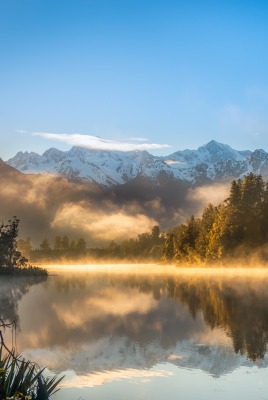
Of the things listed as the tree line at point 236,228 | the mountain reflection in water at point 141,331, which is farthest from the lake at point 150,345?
the tree line at point 236,228

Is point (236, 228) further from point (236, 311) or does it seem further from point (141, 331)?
point (141, 331)

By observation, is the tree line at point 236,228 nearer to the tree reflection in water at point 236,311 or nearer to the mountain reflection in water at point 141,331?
the tree reflection in water at point 236,311

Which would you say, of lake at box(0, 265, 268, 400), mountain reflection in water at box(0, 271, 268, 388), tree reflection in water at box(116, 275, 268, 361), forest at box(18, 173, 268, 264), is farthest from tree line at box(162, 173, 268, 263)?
lake at box(0, 265, 268, 400)

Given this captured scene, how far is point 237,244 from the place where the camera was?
453ft

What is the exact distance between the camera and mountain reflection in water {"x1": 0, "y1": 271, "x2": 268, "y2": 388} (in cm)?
2455

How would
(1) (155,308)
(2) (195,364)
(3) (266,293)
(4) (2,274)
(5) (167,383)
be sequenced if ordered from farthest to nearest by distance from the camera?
(4) (2,274) < (3) (266,293) < (1) (155,308) < (2) (195,364) < (5) (167,383)

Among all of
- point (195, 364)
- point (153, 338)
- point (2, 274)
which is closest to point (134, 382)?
point (195, 364)

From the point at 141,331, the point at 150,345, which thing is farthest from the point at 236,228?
the point at 150,345

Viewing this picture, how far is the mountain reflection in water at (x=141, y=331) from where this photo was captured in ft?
80.5

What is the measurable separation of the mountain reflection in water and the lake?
0.05 meters

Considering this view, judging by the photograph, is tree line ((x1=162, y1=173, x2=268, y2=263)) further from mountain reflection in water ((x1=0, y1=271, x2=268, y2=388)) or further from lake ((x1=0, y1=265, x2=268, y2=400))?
lake ((x1=0, y1=265, x2=268, y2=400))

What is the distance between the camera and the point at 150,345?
94.6 ft

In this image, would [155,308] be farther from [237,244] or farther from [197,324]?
[237,244]

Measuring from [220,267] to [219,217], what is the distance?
47.6 feet
